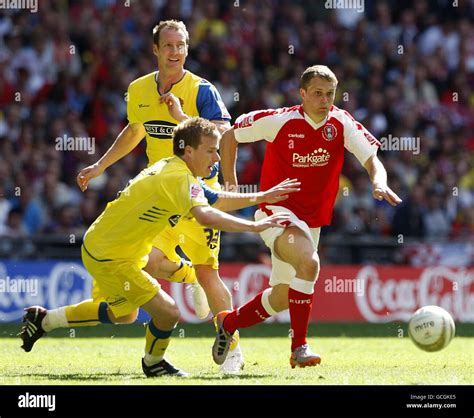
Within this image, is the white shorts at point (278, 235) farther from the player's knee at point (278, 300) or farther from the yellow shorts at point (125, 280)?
the yellow shorts at point (125, 280)

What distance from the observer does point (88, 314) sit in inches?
356

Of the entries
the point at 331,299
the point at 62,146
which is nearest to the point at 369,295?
the point at 331,299

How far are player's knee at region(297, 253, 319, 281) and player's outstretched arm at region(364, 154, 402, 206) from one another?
664 mm

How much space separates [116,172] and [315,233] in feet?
24.5

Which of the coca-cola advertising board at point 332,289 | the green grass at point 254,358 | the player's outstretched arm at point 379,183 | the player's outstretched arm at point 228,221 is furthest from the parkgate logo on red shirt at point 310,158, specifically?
the coca-cola advertising board at point 332,289

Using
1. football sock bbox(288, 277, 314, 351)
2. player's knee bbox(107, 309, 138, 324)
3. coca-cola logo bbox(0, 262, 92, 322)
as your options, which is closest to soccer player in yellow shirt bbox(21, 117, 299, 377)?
player's knee bbox(107, 309, 138, 324)

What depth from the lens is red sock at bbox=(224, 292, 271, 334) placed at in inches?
351

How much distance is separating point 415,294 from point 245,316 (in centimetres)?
661

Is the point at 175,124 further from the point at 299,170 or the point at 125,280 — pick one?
the point at 125,280

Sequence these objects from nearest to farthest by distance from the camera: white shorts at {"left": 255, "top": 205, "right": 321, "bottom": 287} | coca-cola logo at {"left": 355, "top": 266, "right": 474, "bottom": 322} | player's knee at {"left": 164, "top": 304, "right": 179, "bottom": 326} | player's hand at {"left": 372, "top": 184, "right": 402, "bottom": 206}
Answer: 1. player's knee at {"left": 164, "top": 304, "right": 179, "bottom": 326}
2. player's hand at {"left": 372, "top": 184, "right": 402, "bottom": 206}
3. white shorts at {"left": 255, "top": 205, "right": 321, "bottom": 287}
4. coca-cola logo at {"left": 355, "top": 266, "right": 474, "bottom": 322}

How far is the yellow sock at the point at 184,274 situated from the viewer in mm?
9452

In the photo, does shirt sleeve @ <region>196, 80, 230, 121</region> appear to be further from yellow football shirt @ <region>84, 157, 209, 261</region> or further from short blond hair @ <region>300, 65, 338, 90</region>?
yellow football shirt @ <region>84, 157, 209, 261</region>

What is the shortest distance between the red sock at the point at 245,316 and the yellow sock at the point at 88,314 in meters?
0.93

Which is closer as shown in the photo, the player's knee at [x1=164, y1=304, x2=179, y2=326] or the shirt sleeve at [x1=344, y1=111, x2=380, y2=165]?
the player's knee at [x1=164, y1=304, x2=179, y2=326]
